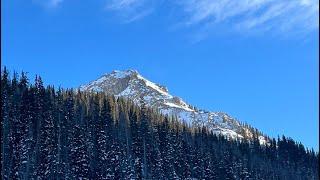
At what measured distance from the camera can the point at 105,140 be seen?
132 metres

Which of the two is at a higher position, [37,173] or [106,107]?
[106,107]

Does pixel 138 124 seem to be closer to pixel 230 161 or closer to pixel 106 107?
pixel 106 107

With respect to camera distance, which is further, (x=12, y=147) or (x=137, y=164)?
(x=137, y=164)

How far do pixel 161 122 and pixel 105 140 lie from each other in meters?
39.8

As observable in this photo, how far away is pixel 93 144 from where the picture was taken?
130 meters

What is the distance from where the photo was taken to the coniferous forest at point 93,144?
111 m

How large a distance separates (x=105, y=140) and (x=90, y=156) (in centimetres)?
852

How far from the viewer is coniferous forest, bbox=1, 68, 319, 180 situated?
111 metres

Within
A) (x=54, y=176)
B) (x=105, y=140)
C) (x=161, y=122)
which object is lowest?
(x=54, y=176)

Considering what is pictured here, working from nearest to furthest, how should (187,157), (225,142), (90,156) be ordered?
1. (90,156)
2. (187,157)
3. (225,142)

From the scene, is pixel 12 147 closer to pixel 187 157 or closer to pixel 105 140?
pixel 105 140

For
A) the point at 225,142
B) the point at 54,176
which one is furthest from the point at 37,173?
the point at 225,142

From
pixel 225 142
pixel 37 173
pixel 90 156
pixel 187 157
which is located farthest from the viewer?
pixel 225 142

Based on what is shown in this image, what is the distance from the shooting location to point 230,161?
162m
